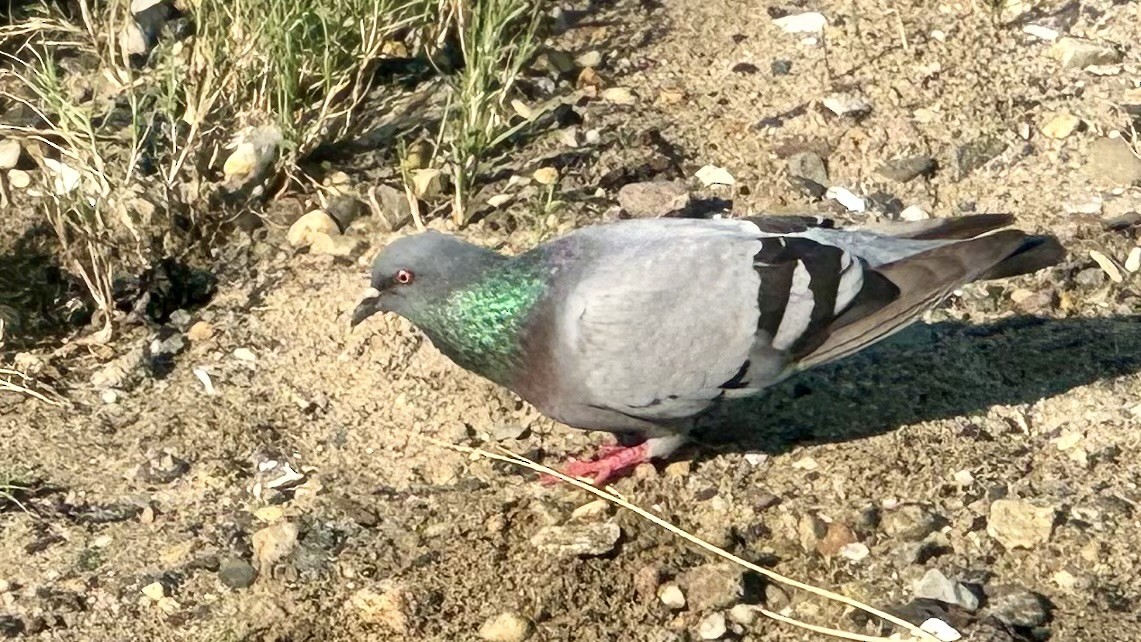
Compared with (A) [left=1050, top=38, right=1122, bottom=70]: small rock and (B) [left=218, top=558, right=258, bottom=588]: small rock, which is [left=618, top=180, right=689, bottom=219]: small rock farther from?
(B) [left=218, top=558, right=258, bottom=588]: small rock

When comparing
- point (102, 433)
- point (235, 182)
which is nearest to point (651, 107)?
point (235, 182)

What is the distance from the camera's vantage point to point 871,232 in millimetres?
4145

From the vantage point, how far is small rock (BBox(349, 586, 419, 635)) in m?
3.63

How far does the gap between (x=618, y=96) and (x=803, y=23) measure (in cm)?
89

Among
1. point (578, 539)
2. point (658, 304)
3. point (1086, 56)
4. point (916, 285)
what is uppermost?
point (658, 304)

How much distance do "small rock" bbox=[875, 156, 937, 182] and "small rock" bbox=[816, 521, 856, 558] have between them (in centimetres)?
162

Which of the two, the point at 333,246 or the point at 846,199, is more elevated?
the point at 333,246

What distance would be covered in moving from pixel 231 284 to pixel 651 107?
1.76 m

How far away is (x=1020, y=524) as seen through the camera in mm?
3859

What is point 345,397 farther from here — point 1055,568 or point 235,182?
point 1055,568

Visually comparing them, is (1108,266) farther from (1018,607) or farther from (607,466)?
(607,466)

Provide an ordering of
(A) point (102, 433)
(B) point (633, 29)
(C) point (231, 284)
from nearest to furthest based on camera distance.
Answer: (A) point (102, 433), (C) point (231, 284), (B) point (633, 29)

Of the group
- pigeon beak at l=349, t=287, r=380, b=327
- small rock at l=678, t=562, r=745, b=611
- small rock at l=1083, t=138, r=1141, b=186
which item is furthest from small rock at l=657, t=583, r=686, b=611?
small rock at l=1083, t=138, r=1141, b=186

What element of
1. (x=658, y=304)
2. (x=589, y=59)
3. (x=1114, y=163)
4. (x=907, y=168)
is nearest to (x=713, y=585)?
(x=658, y=304)
